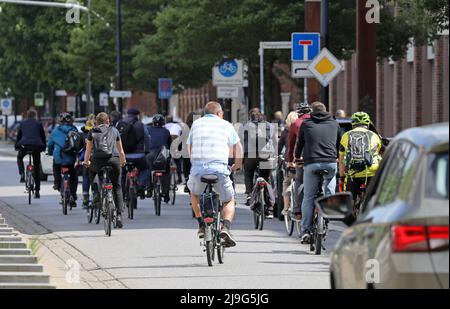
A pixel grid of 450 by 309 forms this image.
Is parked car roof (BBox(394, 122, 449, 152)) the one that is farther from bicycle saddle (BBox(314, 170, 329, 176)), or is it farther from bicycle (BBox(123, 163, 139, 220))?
bicycle (BBox(123, 163, 139, 220))

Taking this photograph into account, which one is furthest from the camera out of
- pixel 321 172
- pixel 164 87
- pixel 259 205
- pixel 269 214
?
pixel 164 87

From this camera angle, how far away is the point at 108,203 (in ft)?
68.7

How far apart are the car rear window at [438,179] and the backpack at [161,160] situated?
19.6 meters

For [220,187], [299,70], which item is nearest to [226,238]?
[220,187]

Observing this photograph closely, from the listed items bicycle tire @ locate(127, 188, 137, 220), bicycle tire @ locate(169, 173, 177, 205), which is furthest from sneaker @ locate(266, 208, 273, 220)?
bicycle tire @ locate(169, 173, 177, 205)

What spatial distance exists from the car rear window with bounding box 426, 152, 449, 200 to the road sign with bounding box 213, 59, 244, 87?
110ft

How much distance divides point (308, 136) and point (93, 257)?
2700mm

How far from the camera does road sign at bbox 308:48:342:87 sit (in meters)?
28.9

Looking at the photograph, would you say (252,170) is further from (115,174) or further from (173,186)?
(173,186)

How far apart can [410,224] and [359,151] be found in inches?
455

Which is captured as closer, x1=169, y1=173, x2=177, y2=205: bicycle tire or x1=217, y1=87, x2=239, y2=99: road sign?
x1=169, y1=173, x2=177, y2=205: bicycle tire

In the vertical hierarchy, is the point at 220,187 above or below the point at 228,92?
below

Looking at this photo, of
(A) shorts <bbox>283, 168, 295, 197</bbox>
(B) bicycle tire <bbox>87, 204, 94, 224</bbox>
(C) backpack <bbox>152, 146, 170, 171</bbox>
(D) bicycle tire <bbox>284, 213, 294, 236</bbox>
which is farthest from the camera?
(C) backpack <bbox>152, 146, 170, 171</bbox>

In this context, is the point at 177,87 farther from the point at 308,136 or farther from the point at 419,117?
the point at 308,136
